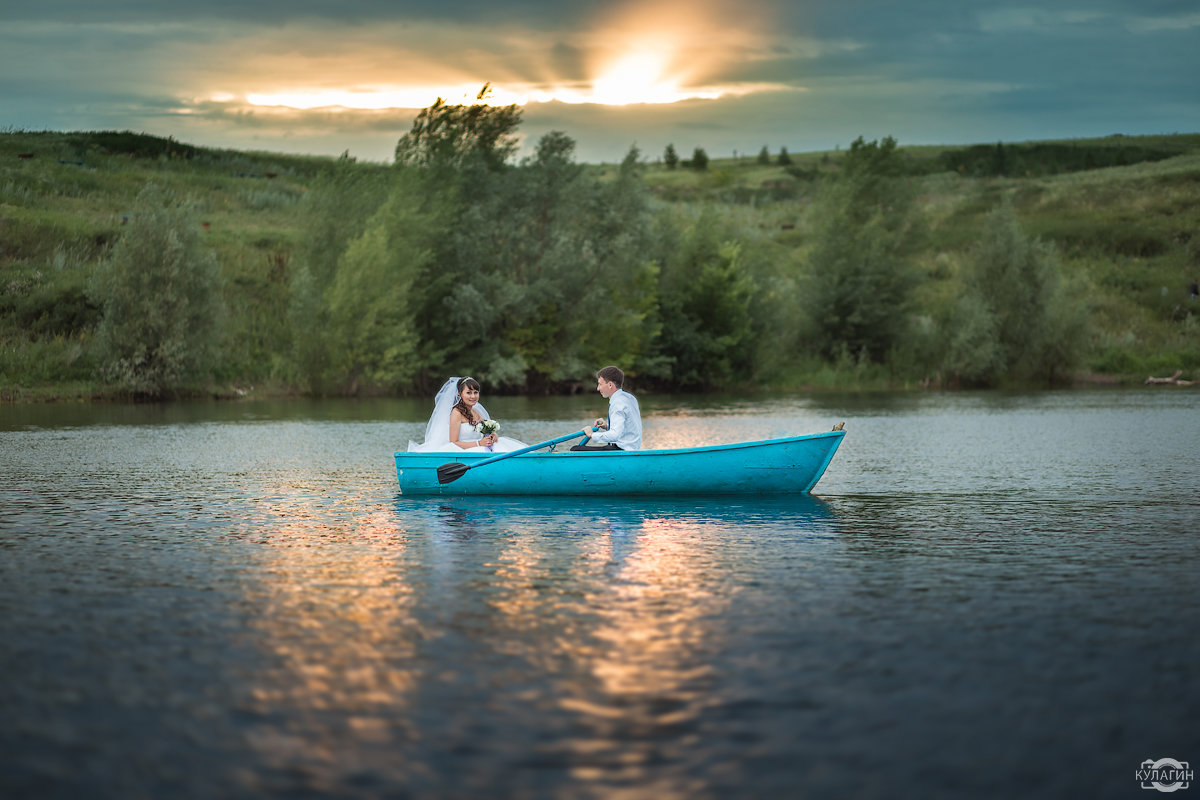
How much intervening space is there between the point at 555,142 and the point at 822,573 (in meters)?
46.6

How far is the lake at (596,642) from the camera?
614cm

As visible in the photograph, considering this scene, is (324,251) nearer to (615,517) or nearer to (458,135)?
(458,135)

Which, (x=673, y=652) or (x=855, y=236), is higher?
(x=855, y=236)

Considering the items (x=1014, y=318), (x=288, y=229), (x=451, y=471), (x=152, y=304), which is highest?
(x=288, y=229)

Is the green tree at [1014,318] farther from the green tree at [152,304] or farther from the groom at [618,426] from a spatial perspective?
the groom at [618,426]

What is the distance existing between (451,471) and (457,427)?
862 mm

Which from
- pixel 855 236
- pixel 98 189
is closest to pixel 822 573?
pixel 855 236

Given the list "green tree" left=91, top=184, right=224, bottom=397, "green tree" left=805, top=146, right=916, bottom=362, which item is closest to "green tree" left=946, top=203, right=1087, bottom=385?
"green tree" left=805, top=146, right=916, bottom=362

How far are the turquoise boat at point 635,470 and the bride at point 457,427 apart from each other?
0.40 metres

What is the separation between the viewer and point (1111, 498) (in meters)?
17.5

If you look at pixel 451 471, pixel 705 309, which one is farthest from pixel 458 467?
pixel 705 309

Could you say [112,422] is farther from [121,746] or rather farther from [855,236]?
[855,236]

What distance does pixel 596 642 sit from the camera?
866cm

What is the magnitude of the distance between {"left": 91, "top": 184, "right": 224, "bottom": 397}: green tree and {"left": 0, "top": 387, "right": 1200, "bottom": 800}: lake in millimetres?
28306
